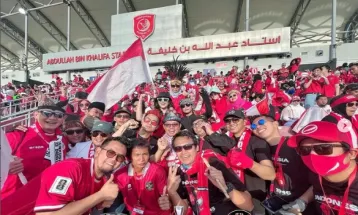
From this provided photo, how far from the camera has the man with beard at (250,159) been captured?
2652mm

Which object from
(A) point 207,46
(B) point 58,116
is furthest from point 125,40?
(B) point 58,116

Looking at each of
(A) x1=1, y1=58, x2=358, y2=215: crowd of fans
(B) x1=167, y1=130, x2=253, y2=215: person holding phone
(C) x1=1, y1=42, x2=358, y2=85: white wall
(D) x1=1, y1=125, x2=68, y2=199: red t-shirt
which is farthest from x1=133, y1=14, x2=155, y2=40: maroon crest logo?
(B) x1=167, y1=130, x2=253, y2=215: person holding phone

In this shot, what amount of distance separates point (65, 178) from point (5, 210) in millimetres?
794

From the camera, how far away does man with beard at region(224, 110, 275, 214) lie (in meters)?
2.65

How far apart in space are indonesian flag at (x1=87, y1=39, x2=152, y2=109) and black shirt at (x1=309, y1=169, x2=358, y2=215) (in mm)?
3631

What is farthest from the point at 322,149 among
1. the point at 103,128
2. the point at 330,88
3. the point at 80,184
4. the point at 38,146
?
the point at 330,88

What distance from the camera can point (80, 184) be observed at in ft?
7.59

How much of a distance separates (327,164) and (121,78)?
12.9ft

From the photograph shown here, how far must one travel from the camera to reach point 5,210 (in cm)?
251

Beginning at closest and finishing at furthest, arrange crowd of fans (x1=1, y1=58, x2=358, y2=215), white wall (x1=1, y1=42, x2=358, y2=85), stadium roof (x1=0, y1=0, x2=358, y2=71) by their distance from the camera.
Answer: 1. crowd of fans (x1=1, y1=58, x2=358, y2=215)
2. white wall (x1=1, y1=42, x2=358, y2=85)
3. stadium roof (x1=0, y1=0, x2=358, y2=71)

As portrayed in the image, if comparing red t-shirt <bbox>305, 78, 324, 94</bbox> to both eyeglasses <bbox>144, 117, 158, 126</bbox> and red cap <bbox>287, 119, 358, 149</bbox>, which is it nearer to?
eyeglasses <bbox>144, 117, 158, 126</bbox>

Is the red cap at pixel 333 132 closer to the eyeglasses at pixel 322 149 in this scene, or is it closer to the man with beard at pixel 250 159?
the eyeglasses at pixel 322 149

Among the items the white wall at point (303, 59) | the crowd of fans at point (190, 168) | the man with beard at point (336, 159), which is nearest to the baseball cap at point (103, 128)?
the crowd of fans at point (190, 168)

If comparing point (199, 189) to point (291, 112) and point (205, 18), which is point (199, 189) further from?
point (205, 18)
